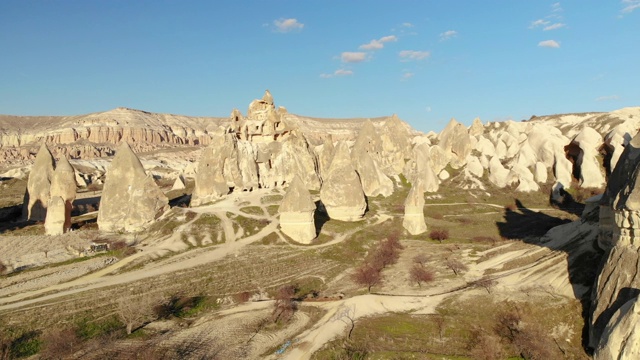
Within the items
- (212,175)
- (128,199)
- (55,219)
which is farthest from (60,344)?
(212,175)

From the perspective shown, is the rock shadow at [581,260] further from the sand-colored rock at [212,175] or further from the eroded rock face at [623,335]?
the sand-colored rock at [212,175]

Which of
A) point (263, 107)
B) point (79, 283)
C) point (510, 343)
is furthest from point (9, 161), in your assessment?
point (510, 343)

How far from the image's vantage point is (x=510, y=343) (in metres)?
18.5

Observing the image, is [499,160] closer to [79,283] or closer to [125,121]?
[79,283]

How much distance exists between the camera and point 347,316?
857 inches

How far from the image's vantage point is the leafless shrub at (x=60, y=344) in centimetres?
1822

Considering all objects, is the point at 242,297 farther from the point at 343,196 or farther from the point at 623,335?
the point at 343,196

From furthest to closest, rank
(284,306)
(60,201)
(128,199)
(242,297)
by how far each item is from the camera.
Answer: (128,199), (60,201), (242,297), (284,306)

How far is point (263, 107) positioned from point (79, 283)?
37.4 meters

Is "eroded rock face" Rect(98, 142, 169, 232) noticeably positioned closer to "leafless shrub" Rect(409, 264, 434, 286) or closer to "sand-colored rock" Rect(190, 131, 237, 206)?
"sand-colored rock" Rect(190, 131, 237, 206)

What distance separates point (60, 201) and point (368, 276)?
28.2 m

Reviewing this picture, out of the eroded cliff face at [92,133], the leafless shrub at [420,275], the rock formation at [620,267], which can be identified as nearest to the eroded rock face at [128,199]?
the leafless shrub at [420,275]

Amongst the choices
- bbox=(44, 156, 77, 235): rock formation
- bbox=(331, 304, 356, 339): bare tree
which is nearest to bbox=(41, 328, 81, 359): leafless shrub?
bbox=(331, 304, 356, 339): bare tree

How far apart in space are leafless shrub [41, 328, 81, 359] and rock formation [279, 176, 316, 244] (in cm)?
1954
